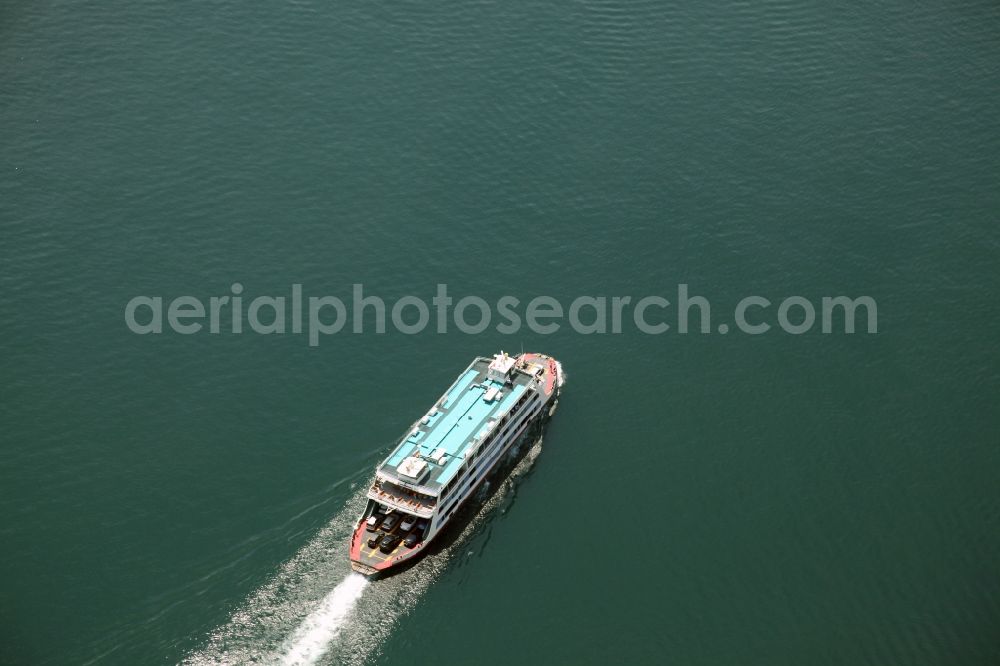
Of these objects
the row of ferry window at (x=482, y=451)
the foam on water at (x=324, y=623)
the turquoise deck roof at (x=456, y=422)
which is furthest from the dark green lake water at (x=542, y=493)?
the turquoise deck roof at (x=456, y=422)

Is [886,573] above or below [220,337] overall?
below

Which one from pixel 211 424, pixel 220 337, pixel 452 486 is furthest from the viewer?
pixel 220 337

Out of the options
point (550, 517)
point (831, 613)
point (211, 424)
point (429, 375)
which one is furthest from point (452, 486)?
point (831, 613)

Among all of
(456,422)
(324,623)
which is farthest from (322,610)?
(456,422)

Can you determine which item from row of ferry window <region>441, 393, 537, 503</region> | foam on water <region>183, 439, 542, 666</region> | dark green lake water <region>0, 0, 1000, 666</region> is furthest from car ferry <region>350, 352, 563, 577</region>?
dark green lake water <region>0, 0, 1000, 666</region>

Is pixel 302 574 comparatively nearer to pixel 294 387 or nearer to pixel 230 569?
pixel 230 569

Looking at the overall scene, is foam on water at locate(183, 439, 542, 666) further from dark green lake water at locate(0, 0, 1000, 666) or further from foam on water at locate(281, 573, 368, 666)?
dark green lake water at locate(0, 0, 1000, 666)
